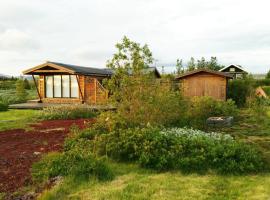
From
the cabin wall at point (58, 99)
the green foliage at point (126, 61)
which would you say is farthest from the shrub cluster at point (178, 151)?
the cabin wall at point (58, 99)

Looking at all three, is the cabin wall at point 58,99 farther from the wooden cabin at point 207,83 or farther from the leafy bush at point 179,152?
the leafy bush at point 179,152

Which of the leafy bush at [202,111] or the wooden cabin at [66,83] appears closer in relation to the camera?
the leafy bush at [202,111]

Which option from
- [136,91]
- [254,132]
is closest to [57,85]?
[136,91]

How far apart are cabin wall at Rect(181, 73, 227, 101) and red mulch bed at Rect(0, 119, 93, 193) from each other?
10802 millimetres

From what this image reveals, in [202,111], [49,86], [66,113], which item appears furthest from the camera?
[49,86]

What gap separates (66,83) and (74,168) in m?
16.3

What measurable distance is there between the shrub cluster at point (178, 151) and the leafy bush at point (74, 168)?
89 cm

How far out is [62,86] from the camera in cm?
2095

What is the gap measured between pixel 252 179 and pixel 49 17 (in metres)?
14.9

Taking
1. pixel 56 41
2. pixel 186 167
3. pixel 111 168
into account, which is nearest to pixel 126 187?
pixel 111 168

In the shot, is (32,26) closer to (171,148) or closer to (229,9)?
(229,9)

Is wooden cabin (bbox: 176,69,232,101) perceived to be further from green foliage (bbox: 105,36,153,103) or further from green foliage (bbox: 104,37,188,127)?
green foliage (bbox: 105,36,153,103)

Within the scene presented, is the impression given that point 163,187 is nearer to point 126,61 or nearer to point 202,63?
point 126,61

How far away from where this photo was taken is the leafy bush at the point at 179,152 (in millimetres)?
5610
